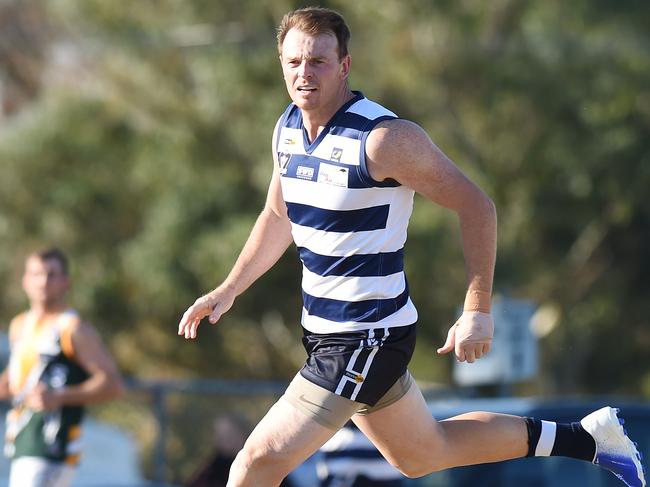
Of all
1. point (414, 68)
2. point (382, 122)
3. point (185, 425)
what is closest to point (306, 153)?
point (382, 122)

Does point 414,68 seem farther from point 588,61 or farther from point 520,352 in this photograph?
point 520,352

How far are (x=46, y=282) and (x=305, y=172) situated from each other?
125 inches

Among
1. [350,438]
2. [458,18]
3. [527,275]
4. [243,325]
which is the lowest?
[243,325]

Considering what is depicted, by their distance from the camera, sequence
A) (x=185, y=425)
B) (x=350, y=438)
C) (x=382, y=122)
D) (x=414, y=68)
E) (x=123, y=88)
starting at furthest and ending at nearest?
(x=123, y=88)
(x=414, y=68)
(x=185, y=425)
(x=350, y=438)
(x=382, y=122)

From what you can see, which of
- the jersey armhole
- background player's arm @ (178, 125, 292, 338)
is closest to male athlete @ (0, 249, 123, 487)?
background player's arm @ (178, 125, 292, 338)

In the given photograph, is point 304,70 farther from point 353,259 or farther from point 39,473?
point 39,473

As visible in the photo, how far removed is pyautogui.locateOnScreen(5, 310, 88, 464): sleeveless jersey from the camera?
7.66 m

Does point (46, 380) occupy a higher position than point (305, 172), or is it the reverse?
point (305, 172)

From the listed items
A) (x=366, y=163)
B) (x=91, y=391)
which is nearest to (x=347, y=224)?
(x=366, y=163)

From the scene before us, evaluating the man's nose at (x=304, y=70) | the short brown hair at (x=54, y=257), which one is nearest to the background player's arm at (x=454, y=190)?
the man's nose at (x=304, y=70)

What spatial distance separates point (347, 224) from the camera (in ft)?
16.6

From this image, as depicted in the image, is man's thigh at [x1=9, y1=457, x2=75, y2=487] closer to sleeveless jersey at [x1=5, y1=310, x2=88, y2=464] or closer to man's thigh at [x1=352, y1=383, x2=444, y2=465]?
sleeveless jersey at [x1=5, y1=310, x2=88, y2=464]

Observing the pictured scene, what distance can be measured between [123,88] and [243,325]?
4.32 metres

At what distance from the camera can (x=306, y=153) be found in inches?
202
